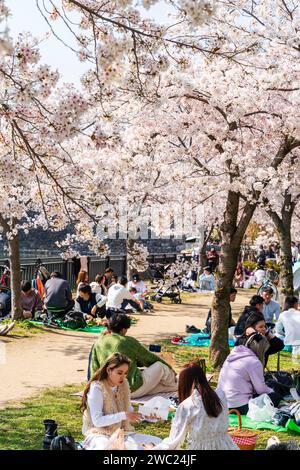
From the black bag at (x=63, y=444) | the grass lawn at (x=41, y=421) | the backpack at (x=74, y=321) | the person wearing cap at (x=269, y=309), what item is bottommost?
the grass lawn at (x=41, y=421)

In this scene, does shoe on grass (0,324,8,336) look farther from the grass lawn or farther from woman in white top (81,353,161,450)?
woman in white top (81,353,161,450)

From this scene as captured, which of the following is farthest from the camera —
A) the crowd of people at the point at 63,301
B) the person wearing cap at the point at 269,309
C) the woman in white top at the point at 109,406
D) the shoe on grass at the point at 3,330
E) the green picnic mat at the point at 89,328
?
the crowd of people at the point at 63,301

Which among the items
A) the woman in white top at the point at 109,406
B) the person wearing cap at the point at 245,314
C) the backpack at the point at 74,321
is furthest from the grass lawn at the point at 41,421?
the backpack at the point at 74,321

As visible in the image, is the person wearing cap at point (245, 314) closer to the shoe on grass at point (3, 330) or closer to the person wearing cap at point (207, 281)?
the shoe on grass at point (3, 330)

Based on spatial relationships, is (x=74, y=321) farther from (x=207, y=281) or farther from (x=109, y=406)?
(x=207, y=281)

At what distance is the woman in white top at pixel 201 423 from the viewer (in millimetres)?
5191

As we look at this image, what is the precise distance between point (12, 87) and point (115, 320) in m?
2.98

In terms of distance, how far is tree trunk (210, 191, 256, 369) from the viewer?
35.9 feet

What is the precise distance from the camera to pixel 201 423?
17.0ft

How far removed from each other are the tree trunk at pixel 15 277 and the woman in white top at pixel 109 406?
9.12 meters

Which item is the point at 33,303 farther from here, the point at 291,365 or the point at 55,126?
the point at 55,126

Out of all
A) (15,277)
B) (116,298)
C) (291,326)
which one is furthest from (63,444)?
(116,298)

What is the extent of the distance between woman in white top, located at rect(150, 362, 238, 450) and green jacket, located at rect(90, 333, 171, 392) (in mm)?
2550

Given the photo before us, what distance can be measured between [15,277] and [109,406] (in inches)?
367
